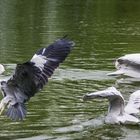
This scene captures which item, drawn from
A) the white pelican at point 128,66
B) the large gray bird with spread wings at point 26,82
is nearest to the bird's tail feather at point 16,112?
the large gray bird with spread wings at point 26,82

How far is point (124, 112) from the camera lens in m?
10.8

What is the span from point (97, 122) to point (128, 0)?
32443mm

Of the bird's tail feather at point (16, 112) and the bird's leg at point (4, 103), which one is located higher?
the bird's leg at point (4, 103)

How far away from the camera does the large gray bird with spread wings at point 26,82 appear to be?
8.90 m

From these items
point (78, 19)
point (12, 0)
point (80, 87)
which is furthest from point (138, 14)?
point (80, 87)

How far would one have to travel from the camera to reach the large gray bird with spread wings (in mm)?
8898

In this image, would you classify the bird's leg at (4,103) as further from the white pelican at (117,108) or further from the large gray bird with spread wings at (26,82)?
the white pelican at (117,108)

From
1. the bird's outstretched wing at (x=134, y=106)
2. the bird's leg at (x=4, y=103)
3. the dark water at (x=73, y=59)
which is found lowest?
the dark water at (x=73, y=59)

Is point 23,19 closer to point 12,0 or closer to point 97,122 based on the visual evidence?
point 12,0

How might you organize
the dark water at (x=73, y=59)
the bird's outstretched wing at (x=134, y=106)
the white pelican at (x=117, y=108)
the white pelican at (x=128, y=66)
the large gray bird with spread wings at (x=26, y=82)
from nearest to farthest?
the large gray bird with spread wings at (x=26, y=82) → the dark water at (x=73, y=59) → the white pelican at (x=117, y=108) → the bird's outstretched wing at (x=134, y=106) → the white pelican at (x=128, y=66)

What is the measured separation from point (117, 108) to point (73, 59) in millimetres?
6438

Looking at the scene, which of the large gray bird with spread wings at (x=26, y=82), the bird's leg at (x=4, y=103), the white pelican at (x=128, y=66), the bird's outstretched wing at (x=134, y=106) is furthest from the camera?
the white pelican at (x=128, y=66)

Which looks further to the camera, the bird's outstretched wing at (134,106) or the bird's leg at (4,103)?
the bird's outstretched wing at (134,106)

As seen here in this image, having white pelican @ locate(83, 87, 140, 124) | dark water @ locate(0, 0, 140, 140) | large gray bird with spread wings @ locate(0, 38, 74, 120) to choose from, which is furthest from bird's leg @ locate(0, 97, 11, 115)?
white pelican @ locate(83, 87, 140, 124)
